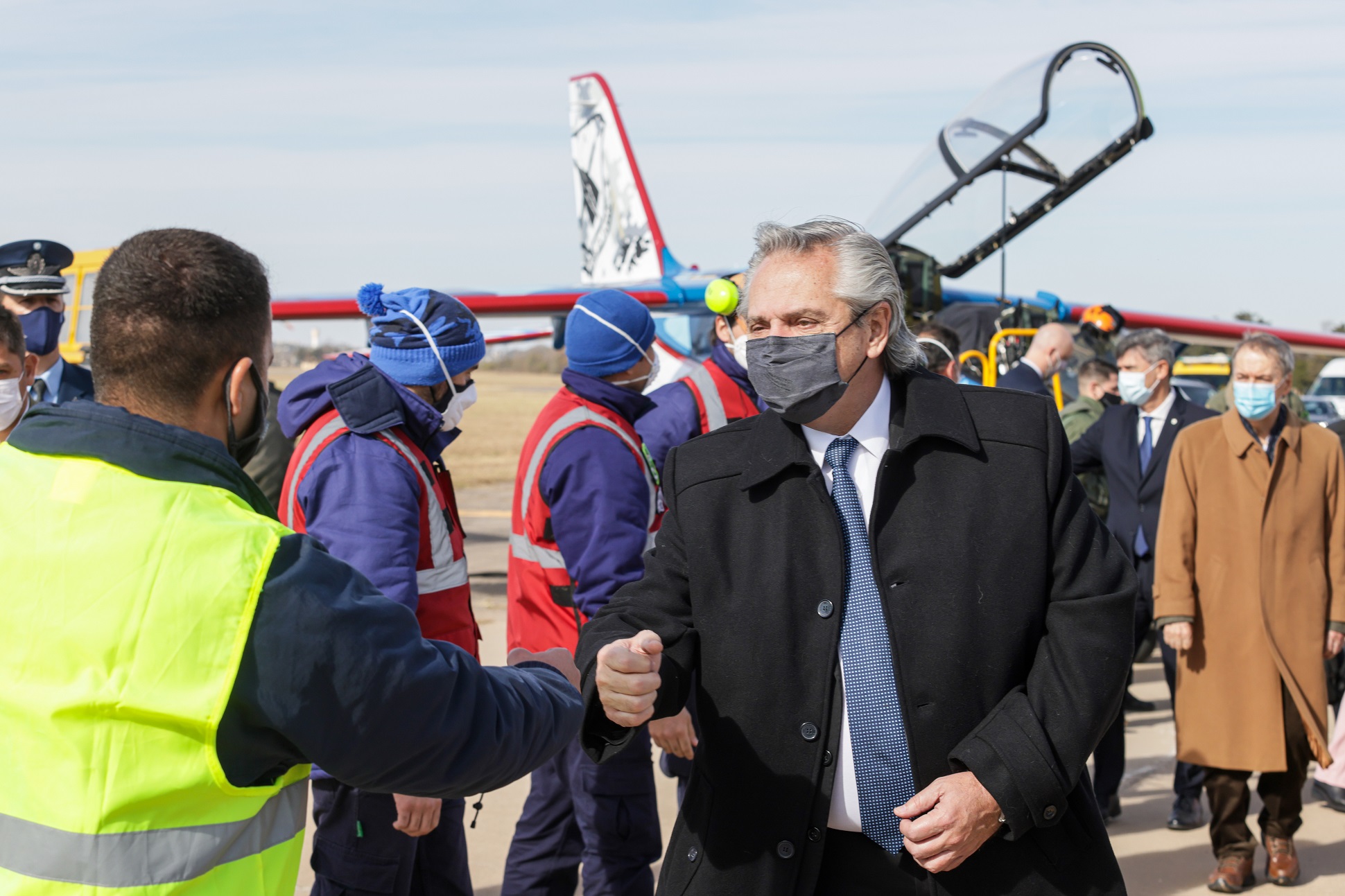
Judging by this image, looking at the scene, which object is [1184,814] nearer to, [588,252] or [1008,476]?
[1008,476]

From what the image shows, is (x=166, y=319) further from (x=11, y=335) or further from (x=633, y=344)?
(x=11, y=335)

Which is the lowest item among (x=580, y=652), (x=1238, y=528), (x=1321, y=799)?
(x=1321, y=799)

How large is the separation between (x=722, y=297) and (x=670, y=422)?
78 cm

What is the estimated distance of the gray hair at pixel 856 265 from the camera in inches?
85.0

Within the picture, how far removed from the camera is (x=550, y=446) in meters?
3.34

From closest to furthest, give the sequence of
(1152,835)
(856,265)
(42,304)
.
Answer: (856,265) → (42,304) → (1152,835)

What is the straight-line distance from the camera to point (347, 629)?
140 centimetres

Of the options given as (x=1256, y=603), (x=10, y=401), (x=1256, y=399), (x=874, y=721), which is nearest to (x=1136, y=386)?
(x=1256, y=399)

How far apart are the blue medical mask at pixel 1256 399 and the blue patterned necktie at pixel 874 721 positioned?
117 inches

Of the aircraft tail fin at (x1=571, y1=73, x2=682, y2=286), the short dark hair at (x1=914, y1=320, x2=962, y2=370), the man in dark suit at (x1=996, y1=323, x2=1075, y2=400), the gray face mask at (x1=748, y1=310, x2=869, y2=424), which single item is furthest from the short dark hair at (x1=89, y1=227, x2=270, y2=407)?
the aircraft tail fin at (x1=571, y1=73, x2=682, y2=286)

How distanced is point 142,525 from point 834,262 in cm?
134

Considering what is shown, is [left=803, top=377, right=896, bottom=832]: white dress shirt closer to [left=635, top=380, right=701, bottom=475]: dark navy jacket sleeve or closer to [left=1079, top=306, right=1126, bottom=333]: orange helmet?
[left=635, top=380, right=701, bottom=475]: dark navy jacket sleeve

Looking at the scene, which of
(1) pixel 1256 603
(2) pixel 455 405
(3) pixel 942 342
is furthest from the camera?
(3) pixel 942 342

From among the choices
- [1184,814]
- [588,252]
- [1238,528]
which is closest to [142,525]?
[1238,528]
